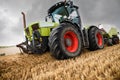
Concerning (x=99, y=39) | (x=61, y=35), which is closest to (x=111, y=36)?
(x=99, y=39)

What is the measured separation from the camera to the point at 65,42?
891 centimetres

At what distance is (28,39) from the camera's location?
9.80 meters

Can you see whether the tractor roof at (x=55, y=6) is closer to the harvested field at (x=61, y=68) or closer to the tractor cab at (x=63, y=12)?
the tractor cab at (x=63, y=12)

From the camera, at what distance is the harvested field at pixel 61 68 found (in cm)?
447

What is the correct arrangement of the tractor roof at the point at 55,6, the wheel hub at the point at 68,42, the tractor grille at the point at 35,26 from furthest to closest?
the tractor roof at the point at 55,6 → the tractor grille at the point at 35,26 → the wheel hub at the point at 68,42

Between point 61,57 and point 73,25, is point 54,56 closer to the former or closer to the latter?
point 61,57

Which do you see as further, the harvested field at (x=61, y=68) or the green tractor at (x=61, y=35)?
the green tractor at (x=61, y=35)

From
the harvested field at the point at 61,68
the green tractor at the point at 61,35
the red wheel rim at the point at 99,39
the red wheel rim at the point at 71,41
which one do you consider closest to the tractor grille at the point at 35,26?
the green tractor at the point at 61,35

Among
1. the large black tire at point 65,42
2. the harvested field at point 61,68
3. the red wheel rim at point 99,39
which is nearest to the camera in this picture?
the harvested field at point 61,68

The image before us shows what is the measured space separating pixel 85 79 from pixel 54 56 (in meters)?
4.29

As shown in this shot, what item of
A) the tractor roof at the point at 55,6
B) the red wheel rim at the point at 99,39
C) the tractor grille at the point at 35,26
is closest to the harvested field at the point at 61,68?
the tractor grille at the point at 35,26

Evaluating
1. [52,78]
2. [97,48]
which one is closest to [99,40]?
[97,48]

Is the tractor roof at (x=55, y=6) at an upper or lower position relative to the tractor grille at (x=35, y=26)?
upper

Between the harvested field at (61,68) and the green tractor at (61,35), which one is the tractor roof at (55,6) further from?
the harvested field at (61,68)
